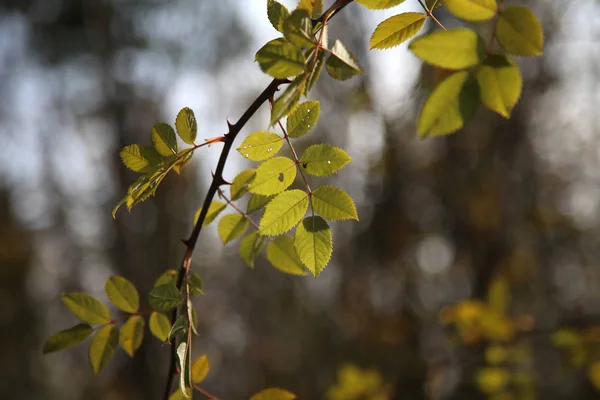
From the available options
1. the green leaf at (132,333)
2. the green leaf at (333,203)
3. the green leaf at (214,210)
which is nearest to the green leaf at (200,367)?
the green leaf at (132,333)

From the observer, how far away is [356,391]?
1.83m

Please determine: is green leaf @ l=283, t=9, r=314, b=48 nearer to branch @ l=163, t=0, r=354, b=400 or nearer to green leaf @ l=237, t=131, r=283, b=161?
branch @ l=163, t=0, r=354, b=400

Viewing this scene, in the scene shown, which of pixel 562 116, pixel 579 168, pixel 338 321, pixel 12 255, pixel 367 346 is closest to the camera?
pixel 367 346

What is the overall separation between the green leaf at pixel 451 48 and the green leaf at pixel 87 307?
2.16 feet

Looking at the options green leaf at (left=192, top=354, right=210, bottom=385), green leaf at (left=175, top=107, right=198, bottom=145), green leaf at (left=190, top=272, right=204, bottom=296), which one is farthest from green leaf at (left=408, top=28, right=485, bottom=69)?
green leaf at (left=192, top=354, right=210, bottom=385)

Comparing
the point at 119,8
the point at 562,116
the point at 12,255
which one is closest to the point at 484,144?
the point at 562,116

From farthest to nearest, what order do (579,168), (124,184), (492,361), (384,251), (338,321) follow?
(124,184)
(579,168)
(338,321)
(384,251)
(492,361)

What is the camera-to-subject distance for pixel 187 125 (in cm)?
70

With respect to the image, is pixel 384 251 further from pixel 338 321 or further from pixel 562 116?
pixel 562 116

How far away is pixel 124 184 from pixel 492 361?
26.6 feet

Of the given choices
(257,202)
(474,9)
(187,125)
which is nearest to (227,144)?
(187,125)

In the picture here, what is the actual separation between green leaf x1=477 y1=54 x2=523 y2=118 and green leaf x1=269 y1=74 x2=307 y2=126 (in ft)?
0.61

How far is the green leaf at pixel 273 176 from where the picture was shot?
71 centimetres

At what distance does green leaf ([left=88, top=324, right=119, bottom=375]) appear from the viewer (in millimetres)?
805
